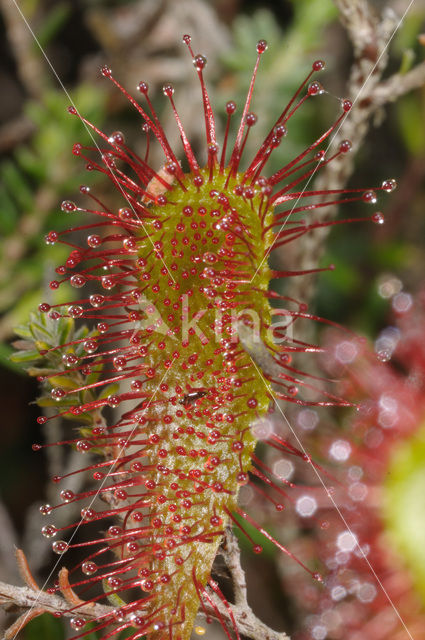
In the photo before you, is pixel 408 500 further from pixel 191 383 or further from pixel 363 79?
pixel 363 79

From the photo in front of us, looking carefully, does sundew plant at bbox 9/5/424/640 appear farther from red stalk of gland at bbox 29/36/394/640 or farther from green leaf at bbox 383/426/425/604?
green leaf at bbox 383/426/425/604

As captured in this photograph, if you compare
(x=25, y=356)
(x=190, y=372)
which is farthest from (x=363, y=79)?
(x=25, y=356)

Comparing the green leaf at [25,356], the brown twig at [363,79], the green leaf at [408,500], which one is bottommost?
the green leaf at [408,500]

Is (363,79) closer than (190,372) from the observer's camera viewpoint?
No

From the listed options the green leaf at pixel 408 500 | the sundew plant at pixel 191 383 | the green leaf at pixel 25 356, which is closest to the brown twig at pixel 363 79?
the sundew plant at pixel 191 383

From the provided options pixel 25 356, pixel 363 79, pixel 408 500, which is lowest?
pixel 408 500

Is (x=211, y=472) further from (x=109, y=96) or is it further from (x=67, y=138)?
(x=109, y=96)

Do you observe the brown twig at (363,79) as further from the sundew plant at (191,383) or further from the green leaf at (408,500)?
the green leaf at (408,500)

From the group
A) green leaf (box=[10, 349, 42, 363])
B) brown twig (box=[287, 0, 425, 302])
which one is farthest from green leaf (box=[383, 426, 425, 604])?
green leaf (box=[10, 349, 42, 363])

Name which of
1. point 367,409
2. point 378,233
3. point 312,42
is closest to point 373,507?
point 367,409

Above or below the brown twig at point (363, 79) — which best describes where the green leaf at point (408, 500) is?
below

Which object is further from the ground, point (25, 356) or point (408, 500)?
point (25, 356)
